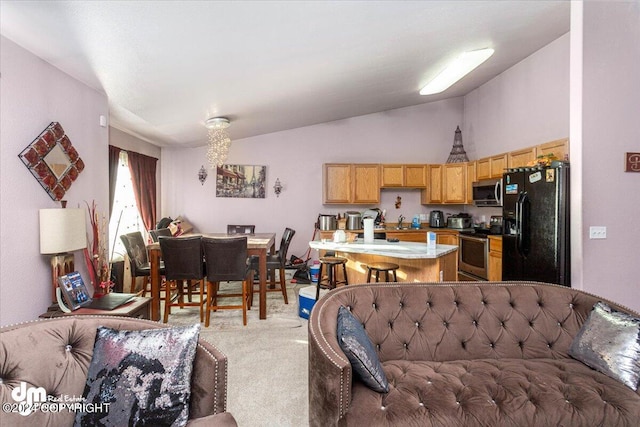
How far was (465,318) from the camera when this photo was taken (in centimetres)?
192

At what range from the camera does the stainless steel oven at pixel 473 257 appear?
469 cm

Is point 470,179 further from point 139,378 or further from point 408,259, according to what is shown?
point 139,378

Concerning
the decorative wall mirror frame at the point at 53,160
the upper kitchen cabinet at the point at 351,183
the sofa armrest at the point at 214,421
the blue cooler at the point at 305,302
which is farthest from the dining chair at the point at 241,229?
the sofa armrest at the point at 214,421

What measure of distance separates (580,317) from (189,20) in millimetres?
2982

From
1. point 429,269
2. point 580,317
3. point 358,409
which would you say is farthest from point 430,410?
point 429,269

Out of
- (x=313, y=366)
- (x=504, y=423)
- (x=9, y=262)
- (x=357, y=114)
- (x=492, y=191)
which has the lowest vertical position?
(x=504, y=423)

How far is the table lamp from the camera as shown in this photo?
221 centimetres

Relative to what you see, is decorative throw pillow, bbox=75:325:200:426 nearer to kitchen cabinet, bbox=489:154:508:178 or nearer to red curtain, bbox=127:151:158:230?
red curtain, bbox=127:151:158:230

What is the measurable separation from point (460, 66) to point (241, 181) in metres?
4.10

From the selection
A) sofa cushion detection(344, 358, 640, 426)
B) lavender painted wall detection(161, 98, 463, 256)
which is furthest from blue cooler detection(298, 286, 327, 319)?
lavender painted wall detection(161, 98, 463, 256)

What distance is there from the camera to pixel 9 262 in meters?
2.11

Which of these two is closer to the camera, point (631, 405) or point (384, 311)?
point (631, 405)

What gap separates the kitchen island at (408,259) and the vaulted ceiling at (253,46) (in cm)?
196

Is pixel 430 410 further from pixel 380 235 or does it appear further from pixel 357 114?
pixel 357 114
